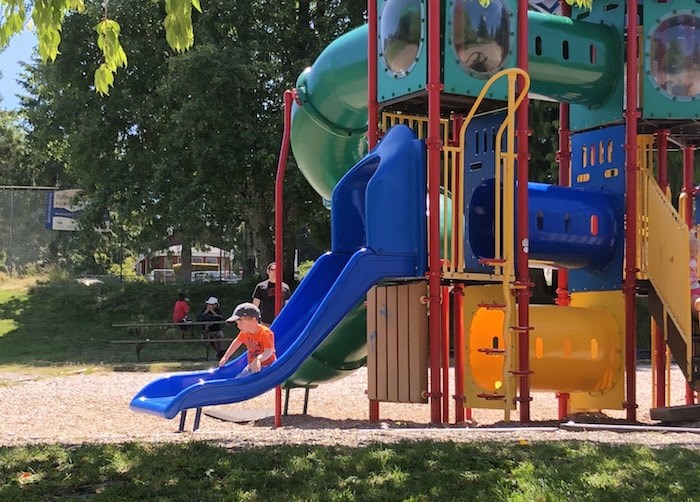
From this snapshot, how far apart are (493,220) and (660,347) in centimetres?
263

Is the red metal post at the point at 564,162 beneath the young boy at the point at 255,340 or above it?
above

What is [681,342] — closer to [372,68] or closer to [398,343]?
[398,343]

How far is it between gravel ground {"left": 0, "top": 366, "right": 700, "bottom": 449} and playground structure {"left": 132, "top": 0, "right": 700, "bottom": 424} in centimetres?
50

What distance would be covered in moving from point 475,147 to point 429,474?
5.23m

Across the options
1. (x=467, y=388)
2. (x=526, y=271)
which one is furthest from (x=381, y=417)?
(x=526, y=271)

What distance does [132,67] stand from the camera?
2617 centimetres

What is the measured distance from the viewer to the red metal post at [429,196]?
28.9 feet

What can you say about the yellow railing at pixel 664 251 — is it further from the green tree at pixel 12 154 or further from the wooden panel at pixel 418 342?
the green tree at pixel 12 154

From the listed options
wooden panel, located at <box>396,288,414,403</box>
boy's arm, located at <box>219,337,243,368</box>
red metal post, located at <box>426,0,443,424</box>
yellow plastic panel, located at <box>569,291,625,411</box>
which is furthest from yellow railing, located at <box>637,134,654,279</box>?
boy's arm, located at <box>219,337,243,368</box>

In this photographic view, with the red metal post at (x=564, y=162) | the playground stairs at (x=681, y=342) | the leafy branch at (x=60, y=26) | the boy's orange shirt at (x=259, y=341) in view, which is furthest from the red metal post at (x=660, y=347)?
the leafy branch at (x=60, y=26)

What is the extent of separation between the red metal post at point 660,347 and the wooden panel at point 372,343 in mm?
3162

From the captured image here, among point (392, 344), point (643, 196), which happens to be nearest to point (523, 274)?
point (392, 344)

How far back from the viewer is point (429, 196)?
28.7ft

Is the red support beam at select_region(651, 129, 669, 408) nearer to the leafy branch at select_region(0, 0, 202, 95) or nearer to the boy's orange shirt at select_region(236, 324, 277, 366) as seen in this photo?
the boy's orange shirt at select_region(236, 324, 277, 366)
